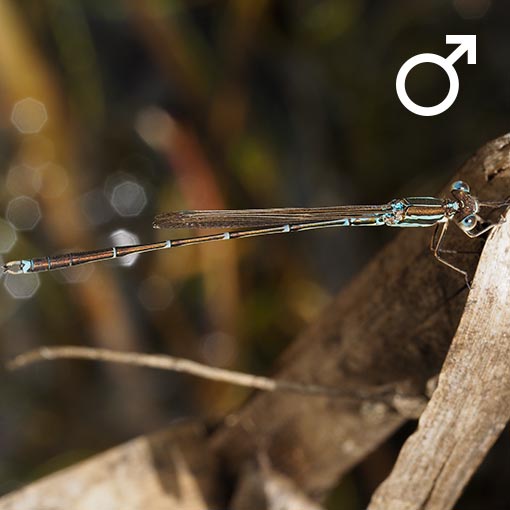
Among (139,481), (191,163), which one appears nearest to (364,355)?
(139,481)

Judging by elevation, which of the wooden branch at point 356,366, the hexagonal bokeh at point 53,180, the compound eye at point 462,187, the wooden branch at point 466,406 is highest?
the hexagonal bokeh at point 53,180

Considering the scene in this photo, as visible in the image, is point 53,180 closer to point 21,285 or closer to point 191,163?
point 21,285

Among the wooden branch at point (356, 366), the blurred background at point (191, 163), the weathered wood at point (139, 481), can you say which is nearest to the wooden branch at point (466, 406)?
the wooden branch at point (356, 366)

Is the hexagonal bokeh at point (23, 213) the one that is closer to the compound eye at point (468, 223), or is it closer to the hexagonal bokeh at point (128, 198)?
the hexagonal bokeh at point (128, 198)

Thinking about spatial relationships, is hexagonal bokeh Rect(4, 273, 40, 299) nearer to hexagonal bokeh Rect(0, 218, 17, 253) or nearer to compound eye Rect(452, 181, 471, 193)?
hexagonal bokeh Rect(0, 218, 17, 253)

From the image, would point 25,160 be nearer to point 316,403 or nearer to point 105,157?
point 105,157

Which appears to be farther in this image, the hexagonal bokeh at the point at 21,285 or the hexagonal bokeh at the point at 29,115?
the hexagonal bokeh at the point at 21,285

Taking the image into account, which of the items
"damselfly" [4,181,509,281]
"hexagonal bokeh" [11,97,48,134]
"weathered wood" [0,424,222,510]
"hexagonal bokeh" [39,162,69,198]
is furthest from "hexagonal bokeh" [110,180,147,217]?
"weathered wood" [0,424,222,510]
